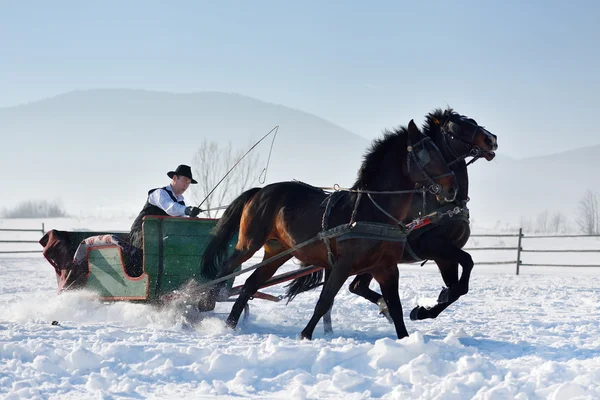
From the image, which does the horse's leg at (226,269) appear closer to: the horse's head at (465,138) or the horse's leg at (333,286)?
the horse's leg at (333,286)

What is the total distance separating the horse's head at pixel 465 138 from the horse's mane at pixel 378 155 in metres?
0.43

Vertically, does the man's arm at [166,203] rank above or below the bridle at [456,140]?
below

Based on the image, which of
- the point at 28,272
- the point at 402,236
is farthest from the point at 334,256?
the point at 28,272

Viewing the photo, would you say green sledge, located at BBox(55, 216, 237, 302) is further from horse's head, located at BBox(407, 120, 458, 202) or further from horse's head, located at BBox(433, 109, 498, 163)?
horse's head, located at BBox(433, 109, 498, 163)

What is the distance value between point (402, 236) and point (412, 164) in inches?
24.6

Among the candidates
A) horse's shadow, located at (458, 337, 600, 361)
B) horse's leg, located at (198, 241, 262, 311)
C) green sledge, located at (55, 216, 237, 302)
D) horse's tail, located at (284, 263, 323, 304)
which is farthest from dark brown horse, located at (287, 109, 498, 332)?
green sledge, located at (55, 216, 237, 302)

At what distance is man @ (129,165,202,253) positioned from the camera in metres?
7.43

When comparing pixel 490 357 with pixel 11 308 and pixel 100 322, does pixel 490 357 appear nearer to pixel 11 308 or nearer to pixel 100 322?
pixel 100 322

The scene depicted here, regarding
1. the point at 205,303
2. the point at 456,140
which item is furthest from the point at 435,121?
the point at 205,303

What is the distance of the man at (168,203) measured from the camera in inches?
293

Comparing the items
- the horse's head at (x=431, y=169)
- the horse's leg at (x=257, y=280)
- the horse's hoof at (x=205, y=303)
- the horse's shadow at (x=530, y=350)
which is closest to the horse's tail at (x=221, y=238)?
the horse's hoof at (x=205, y=303)

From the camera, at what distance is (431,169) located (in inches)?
234

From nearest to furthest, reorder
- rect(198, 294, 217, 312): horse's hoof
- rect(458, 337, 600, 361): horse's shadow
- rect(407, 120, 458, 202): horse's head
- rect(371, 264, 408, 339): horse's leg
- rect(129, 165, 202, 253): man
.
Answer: rect(458, 337, 600, 361): horse's shadow
rect(407, 120, 458, 202): horse's head
rect(371, 264, 408, 339): horse's leg
rect(198, 294, 217, 312): horse's hoof
rect(129, 165, 202, 253): man

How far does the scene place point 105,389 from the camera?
430 cm
